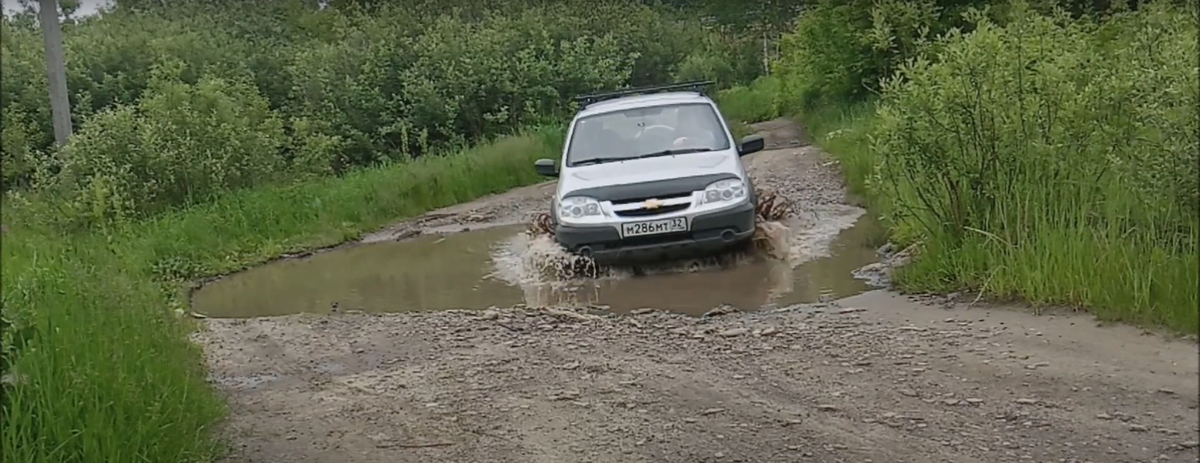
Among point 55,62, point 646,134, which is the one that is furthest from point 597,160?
point 55,62

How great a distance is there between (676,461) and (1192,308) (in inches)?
80.1

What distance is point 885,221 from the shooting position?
35.0ft

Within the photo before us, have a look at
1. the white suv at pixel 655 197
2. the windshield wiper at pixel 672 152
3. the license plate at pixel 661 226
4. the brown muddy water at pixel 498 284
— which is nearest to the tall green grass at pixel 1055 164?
the brown muddy water at pixel 498 284

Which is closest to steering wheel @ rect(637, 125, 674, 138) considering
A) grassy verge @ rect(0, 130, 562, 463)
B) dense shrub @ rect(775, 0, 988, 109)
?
grassy verge @ rect(0, 130, 562, 463)

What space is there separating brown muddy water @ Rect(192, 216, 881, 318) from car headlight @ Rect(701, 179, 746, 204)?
0.58m

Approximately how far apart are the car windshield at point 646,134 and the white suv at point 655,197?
0.01 metres

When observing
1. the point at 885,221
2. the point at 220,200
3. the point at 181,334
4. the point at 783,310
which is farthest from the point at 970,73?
the point at 220,200

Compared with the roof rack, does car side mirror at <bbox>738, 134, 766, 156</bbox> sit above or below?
below

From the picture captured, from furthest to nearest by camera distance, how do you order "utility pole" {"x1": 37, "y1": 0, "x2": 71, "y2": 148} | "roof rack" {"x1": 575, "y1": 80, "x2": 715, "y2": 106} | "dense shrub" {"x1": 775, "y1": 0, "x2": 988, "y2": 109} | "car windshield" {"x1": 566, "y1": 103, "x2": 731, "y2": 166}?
"dense shrub" {"x1": 775, "y1": 0, "x2": 988, "y2": 109} < "roof rack" {"x1": 575, "y1": 80, "x2": 715, "y2": 106} < "car windshield" {"x1": 566, "y1": 103, "x2": 731, "y2": 166} < "utility pole" {"x1": 37, "y1": 0, "x2": 71, "y2": 148}

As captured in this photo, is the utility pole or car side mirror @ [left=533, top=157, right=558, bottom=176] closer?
the utility pole

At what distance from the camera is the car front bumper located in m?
9.25

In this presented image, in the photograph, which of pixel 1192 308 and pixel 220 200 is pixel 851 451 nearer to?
pixel 1192 308

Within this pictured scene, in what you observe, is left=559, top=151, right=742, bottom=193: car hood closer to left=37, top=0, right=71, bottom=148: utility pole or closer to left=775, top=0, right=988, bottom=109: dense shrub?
left=37, top=0, right=71, bottom=148: utility pole

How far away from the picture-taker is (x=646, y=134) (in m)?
10.6
